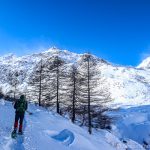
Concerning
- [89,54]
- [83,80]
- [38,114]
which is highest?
[89,54]

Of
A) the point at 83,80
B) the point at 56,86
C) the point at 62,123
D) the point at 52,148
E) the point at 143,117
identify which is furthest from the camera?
the point at 143,117

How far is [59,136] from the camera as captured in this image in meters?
21.0

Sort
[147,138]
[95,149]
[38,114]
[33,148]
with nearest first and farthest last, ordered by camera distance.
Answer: [33,148], [95,149], [38,114], [147,138]

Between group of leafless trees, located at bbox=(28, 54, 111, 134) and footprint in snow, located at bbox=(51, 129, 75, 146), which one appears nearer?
footprint in snow, located at bbox=(51, 129, 75, 146)

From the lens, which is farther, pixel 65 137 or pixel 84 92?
pixel 84 92

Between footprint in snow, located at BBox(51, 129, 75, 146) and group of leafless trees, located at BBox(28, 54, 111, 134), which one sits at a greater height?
group of leafless trees, located at BBox(28, 54, 111, 134)

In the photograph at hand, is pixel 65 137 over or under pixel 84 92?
under

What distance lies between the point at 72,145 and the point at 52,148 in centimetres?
221

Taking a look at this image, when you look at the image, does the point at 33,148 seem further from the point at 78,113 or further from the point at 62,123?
the point at 78,113

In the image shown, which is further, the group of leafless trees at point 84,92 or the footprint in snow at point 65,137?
the group of leafless trees at point 84,92

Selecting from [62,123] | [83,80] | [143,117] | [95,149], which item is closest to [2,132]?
[95,149]

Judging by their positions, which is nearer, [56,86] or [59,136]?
[59,136]

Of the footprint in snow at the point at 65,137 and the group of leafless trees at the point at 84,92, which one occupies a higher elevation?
the group of leafless trees at the point at 84,92

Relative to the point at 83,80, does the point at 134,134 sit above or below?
below
